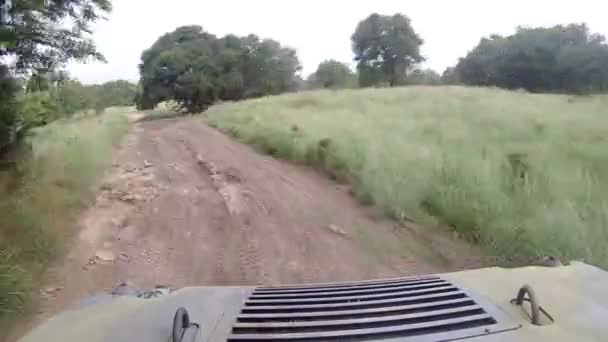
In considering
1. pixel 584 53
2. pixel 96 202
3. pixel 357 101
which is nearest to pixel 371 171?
pixel 96 202

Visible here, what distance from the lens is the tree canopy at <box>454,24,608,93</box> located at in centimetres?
3372

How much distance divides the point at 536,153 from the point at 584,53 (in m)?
32.1

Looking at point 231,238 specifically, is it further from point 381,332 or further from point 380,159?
point 381,332

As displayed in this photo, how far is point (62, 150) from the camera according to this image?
8352 millimetres

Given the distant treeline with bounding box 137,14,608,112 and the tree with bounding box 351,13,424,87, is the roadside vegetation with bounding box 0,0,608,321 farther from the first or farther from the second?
the tree with bounding box 351,13,424,87

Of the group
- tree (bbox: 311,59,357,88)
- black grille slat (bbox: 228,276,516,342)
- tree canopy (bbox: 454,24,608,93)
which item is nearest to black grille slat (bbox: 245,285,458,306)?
black grille slat (bbox: 228,276,516,342)

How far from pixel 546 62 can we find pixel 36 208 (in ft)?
130

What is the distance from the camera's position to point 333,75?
52.6 m

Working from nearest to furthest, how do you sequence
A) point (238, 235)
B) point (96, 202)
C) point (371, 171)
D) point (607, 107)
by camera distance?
A: point (238, 235), point (96, 202), point (371, 171), point (607, 107)

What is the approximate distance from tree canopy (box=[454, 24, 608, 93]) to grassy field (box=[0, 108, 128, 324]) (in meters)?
34.4

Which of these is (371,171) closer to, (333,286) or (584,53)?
(333,286)

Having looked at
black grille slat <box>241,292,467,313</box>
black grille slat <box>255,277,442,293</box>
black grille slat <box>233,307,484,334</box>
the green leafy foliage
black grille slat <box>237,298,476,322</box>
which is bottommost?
black grille slat <box>255,277,442,293</box>

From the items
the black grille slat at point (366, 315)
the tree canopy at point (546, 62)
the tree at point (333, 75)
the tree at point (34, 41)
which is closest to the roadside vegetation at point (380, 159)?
the tree at point (34, 41)

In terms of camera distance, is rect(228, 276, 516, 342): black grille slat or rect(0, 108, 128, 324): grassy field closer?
rect(228, 276, 516, 342): black grille slat
